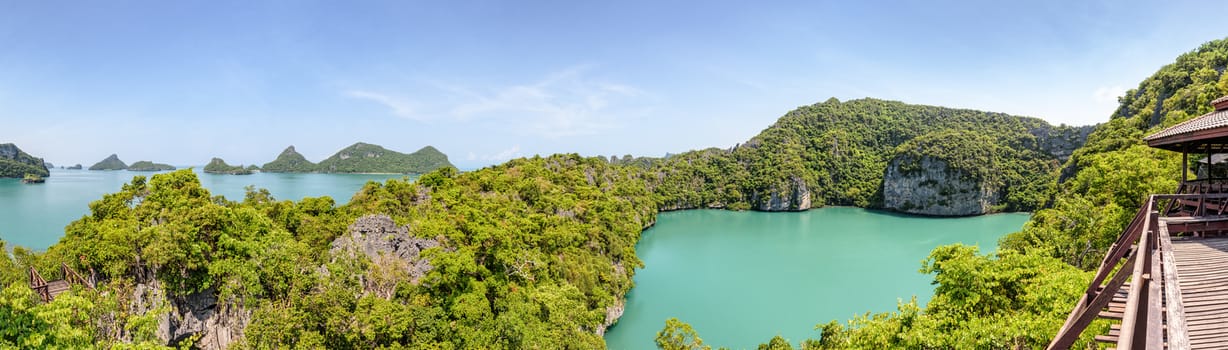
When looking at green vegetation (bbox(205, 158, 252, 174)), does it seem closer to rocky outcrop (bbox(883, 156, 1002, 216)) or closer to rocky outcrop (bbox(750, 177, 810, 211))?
rocky outcrop (bbox(750, 177, 810, 211))

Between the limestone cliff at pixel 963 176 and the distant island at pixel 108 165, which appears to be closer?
the limestone cliff at pixel 963 176

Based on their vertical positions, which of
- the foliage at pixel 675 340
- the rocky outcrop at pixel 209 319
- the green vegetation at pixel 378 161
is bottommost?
the foliage at pixel 675 340

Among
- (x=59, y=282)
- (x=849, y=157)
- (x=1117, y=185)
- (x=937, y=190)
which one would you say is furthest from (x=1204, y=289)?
(x=849, y=157)

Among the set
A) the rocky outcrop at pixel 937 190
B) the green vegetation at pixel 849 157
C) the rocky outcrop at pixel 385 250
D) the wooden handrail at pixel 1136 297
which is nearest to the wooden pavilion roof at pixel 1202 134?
the wooden handrail at pixel 1136 297

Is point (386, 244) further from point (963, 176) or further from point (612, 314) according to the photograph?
point (963, 176)

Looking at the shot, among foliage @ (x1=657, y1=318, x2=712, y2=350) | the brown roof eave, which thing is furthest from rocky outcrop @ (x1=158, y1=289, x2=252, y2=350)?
the brown roof eave

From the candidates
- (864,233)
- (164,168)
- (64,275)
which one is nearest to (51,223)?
(64,275)

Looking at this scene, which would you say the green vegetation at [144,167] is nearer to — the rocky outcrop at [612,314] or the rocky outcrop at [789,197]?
the rocky outcrop at [789,197]
